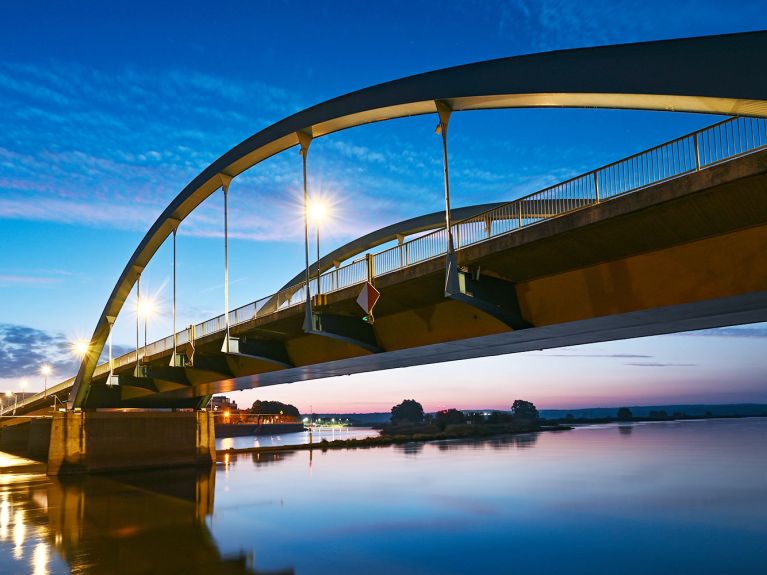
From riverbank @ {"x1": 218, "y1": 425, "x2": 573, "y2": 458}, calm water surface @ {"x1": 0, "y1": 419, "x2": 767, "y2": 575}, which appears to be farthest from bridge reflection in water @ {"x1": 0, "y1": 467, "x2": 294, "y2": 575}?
riverbank @ {"x1": 218, "y1": 425, "x2": 573, "y2": 458}

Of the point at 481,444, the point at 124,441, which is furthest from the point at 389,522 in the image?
the point at 481,444

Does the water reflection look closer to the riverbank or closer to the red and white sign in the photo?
the riverbank

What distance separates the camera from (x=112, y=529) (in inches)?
1002

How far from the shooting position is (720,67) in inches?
384

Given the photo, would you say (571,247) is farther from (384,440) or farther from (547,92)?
(384,440)

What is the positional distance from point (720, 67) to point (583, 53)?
295 centimetres

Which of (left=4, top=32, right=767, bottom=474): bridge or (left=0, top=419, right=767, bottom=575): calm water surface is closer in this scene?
(left=4, top=32, right=767, bottom=474): bridge

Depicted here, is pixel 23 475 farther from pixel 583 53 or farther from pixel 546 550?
pixel 583 53

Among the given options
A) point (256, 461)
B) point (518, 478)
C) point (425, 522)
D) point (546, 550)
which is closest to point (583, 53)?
point (546, 550)

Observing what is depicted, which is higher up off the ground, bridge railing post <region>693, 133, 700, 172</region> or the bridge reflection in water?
bridge railing post <region>693, 133, 700, 172</region>

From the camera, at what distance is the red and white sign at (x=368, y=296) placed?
18453mm

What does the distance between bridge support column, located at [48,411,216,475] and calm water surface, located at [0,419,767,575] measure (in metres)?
2.59

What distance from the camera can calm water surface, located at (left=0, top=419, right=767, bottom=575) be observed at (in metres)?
20.6

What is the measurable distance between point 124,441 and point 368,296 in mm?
36397
